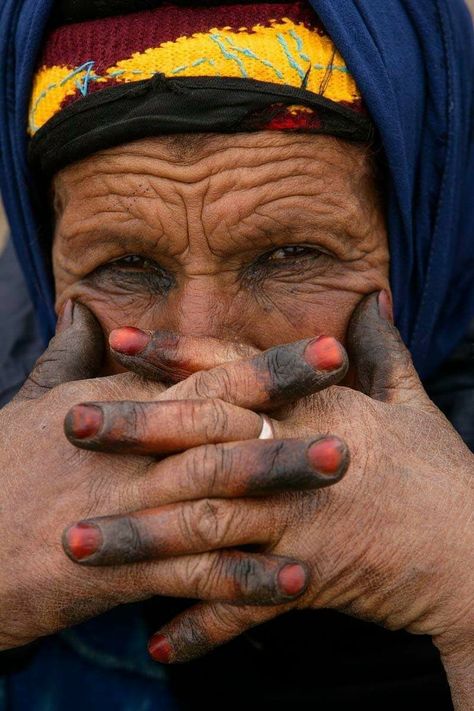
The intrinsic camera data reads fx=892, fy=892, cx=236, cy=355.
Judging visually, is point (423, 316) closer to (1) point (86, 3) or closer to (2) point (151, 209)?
(2) point (151, 209)

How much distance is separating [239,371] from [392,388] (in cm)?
49

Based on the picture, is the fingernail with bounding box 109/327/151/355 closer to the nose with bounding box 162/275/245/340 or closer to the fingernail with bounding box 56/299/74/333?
the nose with bounding box 162/275/245/340

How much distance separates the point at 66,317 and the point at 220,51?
82 cm

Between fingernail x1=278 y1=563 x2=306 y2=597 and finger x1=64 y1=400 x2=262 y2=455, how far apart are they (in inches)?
10.4

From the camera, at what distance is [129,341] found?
6.06ft

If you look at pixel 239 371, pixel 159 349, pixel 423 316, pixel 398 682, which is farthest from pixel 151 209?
pixel 398 682

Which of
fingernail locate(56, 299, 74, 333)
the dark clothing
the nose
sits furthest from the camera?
the dark clothing

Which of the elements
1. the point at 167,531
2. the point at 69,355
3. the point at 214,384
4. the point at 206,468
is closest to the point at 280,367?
the point at 214,384

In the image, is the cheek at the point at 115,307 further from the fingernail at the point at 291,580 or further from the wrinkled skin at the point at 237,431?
the fingernail at the point at 291,580

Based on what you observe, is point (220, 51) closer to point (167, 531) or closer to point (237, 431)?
point (237, 431)

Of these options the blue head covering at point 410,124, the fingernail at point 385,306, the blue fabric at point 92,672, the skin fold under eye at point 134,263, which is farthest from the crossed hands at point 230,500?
the blue fabric at point 92,672

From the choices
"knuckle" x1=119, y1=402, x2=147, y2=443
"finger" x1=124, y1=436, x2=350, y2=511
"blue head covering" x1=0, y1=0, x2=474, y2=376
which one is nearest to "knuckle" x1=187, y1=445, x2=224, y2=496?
"finger" x1=124, y1=436, x2=350, y2=511

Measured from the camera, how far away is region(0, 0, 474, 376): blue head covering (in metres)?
2.22

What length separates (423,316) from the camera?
2.63m
